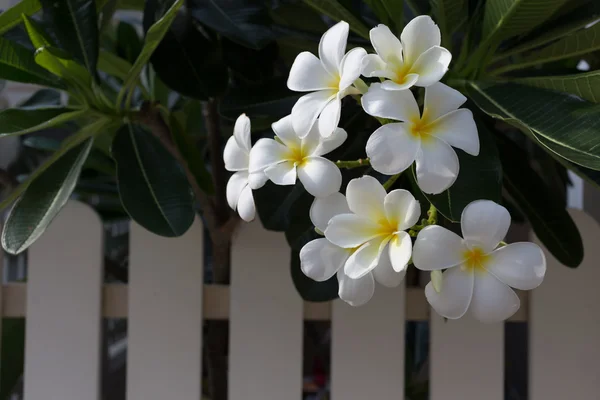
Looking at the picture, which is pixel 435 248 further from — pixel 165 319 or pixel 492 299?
pixel 165 319

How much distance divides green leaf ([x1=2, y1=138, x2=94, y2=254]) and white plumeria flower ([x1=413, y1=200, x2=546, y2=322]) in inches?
18.6

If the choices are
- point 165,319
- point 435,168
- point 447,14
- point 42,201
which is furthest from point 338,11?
point 165,319

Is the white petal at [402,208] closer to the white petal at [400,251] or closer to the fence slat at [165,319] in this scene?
the white petal at [400,251]

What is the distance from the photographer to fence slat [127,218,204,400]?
835mm

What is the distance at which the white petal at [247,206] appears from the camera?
0.43 m

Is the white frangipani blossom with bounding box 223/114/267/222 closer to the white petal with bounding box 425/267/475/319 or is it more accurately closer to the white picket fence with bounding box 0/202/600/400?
the white petal with bounding box 425/267/475/319

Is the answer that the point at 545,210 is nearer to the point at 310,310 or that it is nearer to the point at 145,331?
the point at 310,310

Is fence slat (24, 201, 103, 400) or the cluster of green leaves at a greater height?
the cluster of green leaves

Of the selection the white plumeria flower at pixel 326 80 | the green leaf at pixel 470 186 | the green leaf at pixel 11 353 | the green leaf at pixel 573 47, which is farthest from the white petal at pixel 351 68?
the green leaf at pixel 11 353

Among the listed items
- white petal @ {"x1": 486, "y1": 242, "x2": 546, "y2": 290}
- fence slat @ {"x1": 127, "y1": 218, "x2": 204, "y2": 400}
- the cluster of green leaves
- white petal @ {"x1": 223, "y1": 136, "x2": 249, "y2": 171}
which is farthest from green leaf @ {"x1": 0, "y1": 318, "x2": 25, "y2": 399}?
white petal @ {"x1": 486, "y1": 242, "x2": 546, "y2": 290}

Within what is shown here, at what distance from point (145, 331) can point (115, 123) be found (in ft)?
1.15

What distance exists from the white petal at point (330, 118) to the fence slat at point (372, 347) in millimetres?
497

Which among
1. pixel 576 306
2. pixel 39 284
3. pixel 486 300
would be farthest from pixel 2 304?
pixel 576 306

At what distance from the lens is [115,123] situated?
730mm
